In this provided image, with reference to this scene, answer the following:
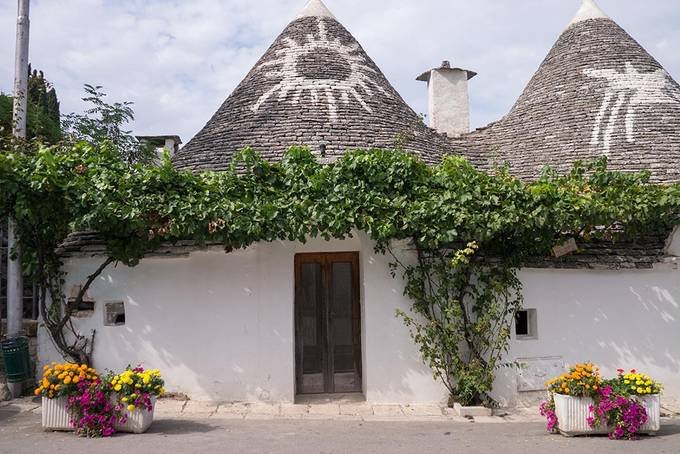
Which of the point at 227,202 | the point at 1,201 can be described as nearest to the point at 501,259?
the point at 227,202

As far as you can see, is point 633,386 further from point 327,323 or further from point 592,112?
point 592,112

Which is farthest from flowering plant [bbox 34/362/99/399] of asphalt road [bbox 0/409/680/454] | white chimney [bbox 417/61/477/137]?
white chimney [bbox 417/61/477/137]

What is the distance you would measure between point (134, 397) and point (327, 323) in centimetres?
296

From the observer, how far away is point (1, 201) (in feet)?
22.4

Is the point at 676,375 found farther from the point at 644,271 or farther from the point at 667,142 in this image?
the point at 667,142

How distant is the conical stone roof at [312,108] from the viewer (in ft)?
29.5

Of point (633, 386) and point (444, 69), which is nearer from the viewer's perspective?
point (633, 386)

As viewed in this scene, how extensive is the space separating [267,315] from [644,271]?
5.38 meters

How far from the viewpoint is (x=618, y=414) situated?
5883 millimetres

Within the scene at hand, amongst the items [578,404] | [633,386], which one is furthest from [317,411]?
[633,386]

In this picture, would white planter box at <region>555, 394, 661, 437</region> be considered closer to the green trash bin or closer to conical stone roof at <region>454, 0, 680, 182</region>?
conical stone roof at <region>454, 0, 680, 182</region>

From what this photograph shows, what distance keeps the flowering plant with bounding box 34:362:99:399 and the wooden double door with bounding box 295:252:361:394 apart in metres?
3.00

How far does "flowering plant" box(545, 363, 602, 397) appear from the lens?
5.96 metres

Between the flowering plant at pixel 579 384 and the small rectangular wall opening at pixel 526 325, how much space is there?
1.44 metres
